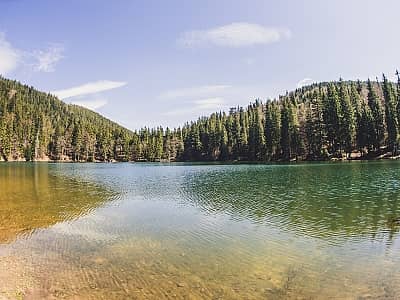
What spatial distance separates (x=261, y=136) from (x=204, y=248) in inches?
4504

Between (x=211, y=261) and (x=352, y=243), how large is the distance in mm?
7626

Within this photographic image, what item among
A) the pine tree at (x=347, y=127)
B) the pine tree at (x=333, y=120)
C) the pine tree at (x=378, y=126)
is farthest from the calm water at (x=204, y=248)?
the pine tree at (x=333, y=120)

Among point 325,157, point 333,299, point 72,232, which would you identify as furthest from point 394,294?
point 325,157

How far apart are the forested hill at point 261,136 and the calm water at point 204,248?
79.3 meters

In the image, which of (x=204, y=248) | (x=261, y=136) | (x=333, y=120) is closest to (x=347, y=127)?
(x=333, y=120)

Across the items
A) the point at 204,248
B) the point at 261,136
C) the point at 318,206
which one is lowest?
the point at 204,248

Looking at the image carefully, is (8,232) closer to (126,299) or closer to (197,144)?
(126,299)

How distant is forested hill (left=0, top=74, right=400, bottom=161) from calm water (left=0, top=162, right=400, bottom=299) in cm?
7933

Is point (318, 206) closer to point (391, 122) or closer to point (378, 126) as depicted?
point (391, 122)

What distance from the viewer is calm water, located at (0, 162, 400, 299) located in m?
11.5

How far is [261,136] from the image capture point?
421ft

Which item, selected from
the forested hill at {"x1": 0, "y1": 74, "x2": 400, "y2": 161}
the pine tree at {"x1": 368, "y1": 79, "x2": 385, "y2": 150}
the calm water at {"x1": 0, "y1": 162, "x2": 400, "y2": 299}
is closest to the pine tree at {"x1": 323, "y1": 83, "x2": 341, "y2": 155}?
the forested hill at {"x1": 0, "y1": 74, "x2": 400, "y2": 161}

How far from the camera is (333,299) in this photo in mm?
10469

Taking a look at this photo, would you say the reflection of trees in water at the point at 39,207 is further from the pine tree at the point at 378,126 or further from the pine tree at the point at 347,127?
the pine tree at the point at 378,126
